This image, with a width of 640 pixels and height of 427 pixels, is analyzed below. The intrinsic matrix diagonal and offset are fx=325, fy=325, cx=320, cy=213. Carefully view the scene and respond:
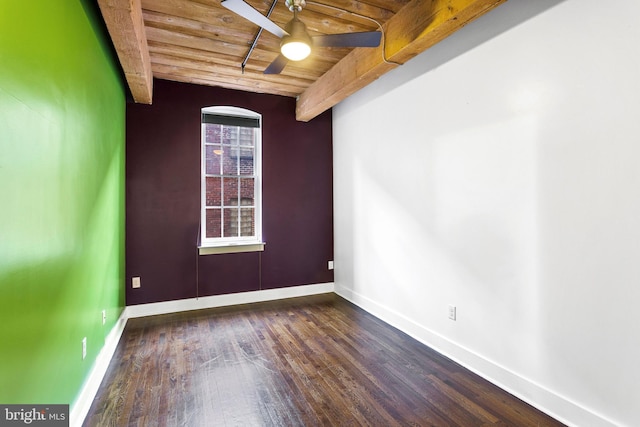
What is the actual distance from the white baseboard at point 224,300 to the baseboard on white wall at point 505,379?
4.41 ft

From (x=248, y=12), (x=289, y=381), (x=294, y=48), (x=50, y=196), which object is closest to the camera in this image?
(x=50, y=196)

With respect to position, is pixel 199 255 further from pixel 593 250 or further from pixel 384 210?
pixel 593 250

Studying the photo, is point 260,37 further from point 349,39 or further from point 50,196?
point 50,196

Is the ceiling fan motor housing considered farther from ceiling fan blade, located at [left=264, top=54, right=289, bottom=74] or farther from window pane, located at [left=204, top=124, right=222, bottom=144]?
window pane, located at [left=204, top=124, right=222, bottom=144]

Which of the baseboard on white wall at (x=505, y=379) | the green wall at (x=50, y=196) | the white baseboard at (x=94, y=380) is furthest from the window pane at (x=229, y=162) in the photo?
the baseboard on white wall at (x=505, y=379)

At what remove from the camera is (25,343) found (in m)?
1.30

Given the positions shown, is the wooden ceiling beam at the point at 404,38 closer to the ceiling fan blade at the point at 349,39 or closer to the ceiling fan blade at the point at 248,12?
the ceiling fan blade at the point at 349,39

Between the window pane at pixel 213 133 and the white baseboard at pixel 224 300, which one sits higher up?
the window pane at pixel 213 133

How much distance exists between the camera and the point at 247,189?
443cm

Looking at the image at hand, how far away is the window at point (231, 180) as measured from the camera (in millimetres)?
4195

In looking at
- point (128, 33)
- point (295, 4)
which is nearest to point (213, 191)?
point (128, 33)

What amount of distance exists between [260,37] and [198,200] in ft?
6.79

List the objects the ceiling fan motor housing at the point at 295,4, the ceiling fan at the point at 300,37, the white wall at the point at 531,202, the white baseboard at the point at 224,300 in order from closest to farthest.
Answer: the white wall at the point at 531,202
the ceiling fan at the point at 300,37
the ceiling fan motor housing at the point at 295,4
the white baseboard at the point at 224,300

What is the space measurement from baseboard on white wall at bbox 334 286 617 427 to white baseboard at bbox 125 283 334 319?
4.41 ft
